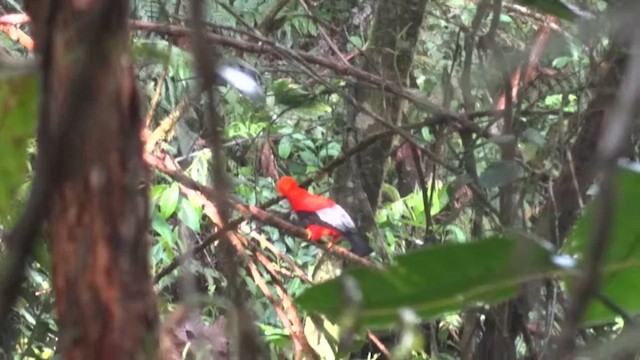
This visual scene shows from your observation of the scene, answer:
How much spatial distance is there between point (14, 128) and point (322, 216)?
1623 millimetres

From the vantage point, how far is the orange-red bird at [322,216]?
6.48 ft

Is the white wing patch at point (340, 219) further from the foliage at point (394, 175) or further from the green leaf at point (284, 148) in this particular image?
the green leaf at point (284, 148)

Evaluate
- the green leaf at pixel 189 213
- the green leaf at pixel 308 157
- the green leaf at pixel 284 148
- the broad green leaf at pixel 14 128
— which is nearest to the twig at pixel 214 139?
the broad green leaf at pixel 14 128

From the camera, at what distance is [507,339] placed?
1298mm

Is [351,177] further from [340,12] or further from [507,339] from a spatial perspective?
[507,339]

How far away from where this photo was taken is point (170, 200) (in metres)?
1.73

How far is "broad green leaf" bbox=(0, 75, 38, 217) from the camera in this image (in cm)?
61

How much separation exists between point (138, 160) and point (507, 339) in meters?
0.93

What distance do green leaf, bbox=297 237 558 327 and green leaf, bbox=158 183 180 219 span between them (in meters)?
1.25

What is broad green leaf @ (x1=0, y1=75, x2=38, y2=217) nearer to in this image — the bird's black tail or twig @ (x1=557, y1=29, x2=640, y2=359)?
twig @ (x1=557, y1=29, x2=640, y2=359)

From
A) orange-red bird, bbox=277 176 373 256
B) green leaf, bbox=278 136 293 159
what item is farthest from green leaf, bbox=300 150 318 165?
orange-red bird, bbox=277 176 373 256

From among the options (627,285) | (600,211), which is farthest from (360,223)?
(600,211)

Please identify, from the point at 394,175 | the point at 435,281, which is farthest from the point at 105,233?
the point at 394,175

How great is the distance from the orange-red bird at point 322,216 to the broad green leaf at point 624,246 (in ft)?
4.44
